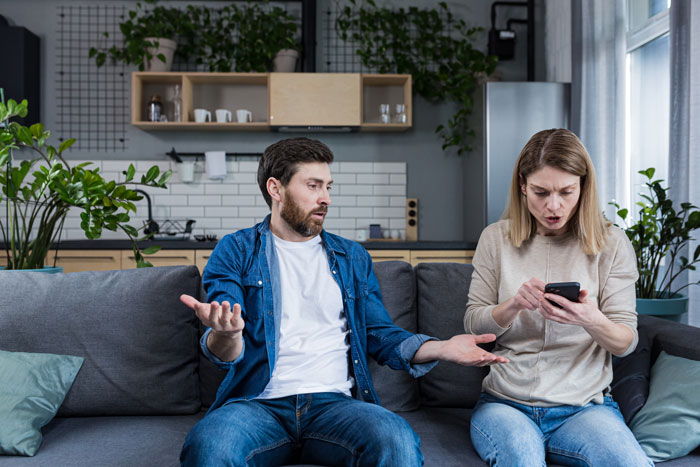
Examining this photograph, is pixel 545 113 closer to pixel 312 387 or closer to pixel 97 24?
pixel 312 387

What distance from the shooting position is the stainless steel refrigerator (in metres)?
3.98

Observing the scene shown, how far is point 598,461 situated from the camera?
53.3 inches

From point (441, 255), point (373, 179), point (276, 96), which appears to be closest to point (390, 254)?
point (441, 255)

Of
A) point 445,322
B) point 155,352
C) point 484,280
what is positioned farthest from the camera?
point 445,322

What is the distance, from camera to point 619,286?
1604 mm

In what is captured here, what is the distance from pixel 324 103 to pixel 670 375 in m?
3.18

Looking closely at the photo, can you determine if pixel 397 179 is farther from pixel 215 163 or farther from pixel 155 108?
pixel 155 108

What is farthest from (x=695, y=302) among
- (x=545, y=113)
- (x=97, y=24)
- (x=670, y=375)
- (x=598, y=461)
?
(x=97, y=24)

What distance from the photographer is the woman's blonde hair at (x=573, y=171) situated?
5.23 ft

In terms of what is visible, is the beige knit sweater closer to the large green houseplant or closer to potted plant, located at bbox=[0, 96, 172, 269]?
potted plant, located at bbox=[0, 96, 172, 269]

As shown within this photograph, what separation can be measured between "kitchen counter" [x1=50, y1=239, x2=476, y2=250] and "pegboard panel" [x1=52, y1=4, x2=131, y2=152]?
1.10 meters

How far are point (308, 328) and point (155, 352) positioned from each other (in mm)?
512

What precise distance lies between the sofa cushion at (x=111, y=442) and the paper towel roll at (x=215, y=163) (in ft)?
9.56

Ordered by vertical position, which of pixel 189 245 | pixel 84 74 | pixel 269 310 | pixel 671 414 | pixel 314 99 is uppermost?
pixel 84 74
